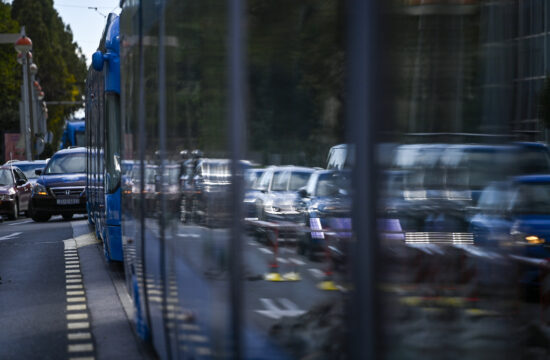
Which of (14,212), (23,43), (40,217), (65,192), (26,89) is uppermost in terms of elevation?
(23,43)

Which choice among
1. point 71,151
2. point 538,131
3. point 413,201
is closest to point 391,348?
point 413,201

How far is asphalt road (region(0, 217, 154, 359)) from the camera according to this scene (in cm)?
683

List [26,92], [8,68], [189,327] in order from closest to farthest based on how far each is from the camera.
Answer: [189,327]
[26,92]
[8,68]

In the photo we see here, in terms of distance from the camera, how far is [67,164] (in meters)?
22.5

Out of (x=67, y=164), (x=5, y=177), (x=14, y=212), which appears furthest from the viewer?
(x=5, y=177)

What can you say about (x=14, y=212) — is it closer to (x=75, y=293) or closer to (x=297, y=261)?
(x=75, y=293)

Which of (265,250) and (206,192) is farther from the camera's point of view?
(206,192)

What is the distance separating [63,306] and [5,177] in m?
18.7

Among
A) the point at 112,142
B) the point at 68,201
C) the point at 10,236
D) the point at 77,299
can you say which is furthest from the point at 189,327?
the point at 68,201

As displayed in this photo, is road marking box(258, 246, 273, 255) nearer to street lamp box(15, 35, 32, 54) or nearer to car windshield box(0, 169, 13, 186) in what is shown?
car windshield box(0, 169, 13, 186)

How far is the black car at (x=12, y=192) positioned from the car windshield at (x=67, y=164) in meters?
3.65

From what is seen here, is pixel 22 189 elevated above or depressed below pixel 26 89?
below

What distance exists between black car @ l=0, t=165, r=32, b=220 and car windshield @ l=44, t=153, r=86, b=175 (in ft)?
12.0

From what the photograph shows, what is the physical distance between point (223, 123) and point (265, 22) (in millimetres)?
382
